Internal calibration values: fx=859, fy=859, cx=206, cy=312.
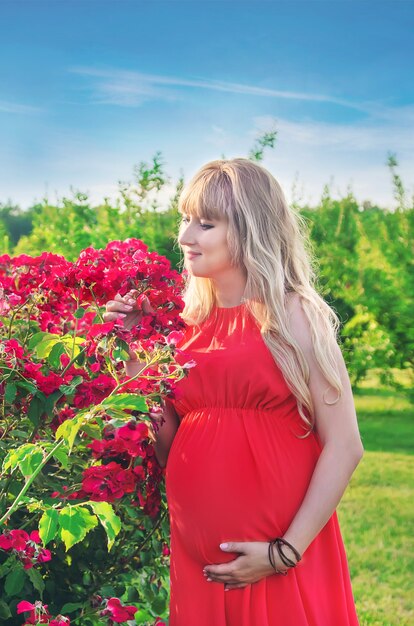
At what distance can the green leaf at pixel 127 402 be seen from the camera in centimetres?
197

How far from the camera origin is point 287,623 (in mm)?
2338

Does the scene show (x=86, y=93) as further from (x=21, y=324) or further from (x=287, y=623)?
(x=287, y=623)

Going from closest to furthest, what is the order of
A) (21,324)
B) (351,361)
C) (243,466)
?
(243,466), (21,324), (351,361)

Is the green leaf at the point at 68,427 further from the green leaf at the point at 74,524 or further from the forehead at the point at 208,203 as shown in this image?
the forehead at the point at 208,203

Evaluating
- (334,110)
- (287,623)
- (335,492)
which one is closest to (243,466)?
(335,492)

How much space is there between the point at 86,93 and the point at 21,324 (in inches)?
A: 409

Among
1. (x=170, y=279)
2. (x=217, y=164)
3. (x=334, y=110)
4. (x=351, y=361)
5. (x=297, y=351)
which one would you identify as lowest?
(x=351, y=361)

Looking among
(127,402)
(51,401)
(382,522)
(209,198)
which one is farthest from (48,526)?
(382,522)

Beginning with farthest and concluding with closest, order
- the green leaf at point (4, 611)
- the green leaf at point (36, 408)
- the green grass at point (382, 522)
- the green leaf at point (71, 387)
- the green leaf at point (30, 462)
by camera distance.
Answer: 1. the green grass at point (382, 522)
2. the green leaf at point (4, 611)
3. the green leaf at point (36, 408)
4. the green leaf at point (71, 387)
5. the green leaf at point (30, 462)

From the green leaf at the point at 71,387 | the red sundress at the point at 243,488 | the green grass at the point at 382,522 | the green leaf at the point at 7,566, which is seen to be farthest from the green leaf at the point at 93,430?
the green grass at the point at 382,522

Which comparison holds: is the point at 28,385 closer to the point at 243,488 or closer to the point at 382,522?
the point at 243,488

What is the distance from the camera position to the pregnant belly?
231 cm

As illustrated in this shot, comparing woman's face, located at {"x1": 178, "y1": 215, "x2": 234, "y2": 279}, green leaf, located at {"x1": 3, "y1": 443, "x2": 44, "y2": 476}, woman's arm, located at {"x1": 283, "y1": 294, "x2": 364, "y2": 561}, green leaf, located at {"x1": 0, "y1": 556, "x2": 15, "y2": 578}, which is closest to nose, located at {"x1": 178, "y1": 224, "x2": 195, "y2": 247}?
woman's face, located at {"x1": 178, "y1": 215, "x2": 234, "y2": 279}

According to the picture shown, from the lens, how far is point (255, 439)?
233cm
